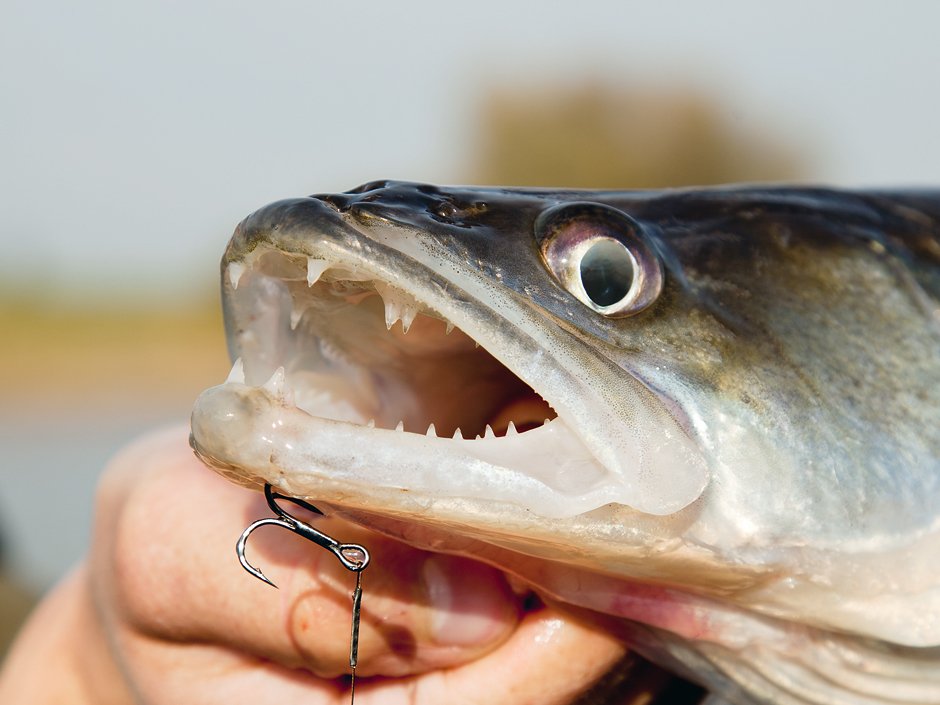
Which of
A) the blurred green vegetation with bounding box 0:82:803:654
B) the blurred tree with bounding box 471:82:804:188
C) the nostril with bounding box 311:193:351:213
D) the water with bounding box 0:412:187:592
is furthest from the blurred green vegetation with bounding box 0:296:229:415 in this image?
the nostril with bounding box 311:193:351:213

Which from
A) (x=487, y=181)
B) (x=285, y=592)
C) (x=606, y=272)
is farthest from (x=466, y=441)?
(x=487, y=181)

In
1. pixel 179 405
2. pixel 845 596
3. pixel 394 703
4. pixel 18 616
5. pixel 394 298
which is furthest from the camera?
pixel 179 405

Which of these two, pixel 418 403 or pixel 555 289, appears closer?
pixel 555 289

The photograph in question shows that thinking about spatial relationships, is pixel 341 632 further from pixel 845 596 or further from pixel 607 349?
pixel 845 596

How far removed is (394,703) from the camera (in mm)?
1210

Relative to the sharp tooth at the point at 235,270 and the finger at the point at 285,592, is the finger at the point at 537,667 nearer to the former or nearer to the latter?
the finger at the point at 285,592

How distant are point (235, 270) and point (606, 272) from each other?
0.48m

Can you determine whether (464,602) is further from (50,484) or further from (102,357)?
(102,357)

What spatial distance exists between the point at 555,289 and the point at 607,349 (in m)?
0.10

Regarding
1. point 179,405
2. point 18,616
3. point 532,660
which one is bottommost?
point 179,405

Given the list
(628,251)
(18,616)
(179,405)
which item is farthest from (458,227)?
(179,405)

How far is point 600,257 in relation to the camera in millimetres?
1019

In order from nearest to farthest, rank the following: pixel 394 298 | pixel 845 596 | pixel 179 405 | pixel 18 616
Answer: pixel 394 298, pixel 845 596, pixel 18 616, pixel 179 405

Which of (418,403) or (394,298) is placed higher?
(394,298)
